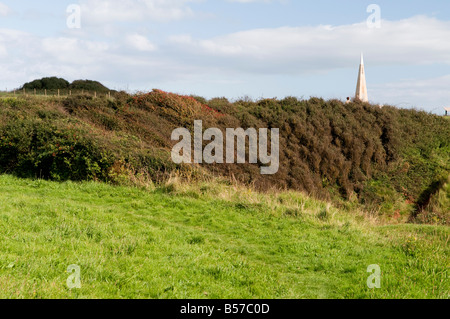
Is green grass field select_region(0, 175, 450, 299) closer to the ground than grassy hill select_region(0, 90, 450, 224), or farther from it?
closer to the ground

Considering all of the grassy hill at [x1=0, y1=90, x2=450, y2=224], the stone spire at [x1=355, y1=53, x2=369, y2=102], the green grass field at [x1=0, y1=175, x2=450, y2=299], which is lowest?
the green grass field at [x1=0, y1=175, x2=450, y2=299]

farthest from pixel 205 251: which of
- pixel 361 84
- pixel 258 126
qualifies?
pixel 361 84

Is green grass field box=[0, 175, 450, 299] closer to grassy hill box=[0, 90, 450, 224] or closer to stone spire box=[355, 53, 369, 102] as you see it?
grassy hill box=[0, 90, 450, 224]

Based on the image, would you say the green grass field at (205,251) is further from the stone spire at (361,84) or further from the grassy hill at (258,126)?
the stone spire at (361,84)

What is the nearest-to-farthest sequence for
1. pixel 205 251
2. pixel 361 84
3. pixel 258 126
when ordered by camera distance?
pixel 205 251 → pixel 258 126 → pixel 361 84

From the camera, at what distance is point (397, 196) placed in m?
22.7

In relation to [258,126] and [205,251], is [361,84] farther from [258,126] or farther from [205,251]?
[205,251]

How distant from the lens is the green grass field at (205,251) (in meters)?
5.72

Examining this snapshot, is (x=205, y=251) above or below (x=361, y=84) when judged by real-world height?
below

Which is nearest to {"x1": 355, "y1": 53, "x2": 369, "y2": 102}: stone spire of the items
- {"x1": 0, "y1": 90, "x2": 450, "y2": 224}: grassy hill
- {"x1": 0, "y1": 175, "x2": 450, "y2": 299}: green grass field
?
{"x1": 0, "y1": 90, "x2": 450, "y2": 224}: grassy hill

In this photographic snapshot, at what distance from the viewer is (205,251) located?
25.7ft

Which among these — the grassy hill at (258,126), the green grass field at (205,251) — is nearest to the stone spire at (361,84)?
the grassy hill at (258,126)

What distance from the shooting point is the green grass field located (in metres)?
5.72
